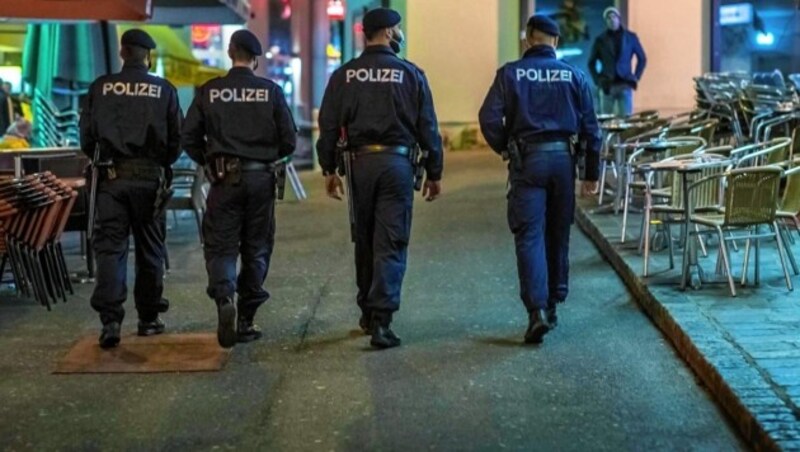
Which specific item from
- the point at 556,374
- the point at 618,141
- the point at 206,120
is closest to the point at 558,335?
the point at 556,374

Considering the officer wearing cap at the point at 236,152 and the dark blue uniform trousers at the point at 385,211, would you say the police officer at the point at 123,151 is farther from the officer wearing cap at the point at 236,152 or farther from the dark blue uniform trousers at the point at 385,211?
the dark blue uniform trousers at the point at 385,211

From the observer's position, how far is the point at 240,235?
6910 millimetres

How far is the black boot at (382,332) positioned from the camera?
22.2ft

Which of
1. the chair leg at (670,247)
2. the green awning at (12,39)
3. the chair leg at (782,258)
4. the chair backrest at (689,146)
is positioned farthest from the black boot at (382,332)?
the green awning at (12,39)

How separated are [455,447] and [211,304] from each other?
11.6 feet

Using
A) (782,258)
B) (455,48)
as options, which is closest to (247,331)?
(782,258)

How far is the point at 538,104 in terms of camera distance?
22.1 ft

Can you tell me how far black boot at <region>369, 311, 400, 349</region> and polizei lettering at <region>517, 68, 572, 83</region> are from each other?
1585 mm

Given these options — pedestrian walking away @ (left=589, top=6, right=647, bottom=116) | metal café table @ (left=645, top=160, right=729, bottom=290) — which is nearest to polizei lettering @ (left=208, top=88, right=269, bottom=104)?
metal café table @ (left=645, top=160, right=729, bottom=290)

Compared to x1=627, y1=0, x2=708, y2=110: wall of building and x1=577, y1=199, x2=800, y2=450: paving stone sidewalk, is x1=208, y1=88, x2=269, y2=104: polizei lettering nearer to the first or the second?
x1=577, y1=199, x2=800, y2=450: paving stone sidewalk

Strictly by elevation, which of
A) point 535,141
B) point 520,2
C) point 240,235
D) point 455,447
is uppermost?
point 520,2

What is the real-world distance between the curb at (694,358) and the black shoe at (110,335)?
3.24m

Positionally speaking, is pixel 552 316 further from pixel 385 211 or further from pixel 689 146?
pixel 689 146

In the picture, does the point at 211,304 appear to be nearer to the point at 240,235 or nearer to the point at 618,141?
the point at 240,235
